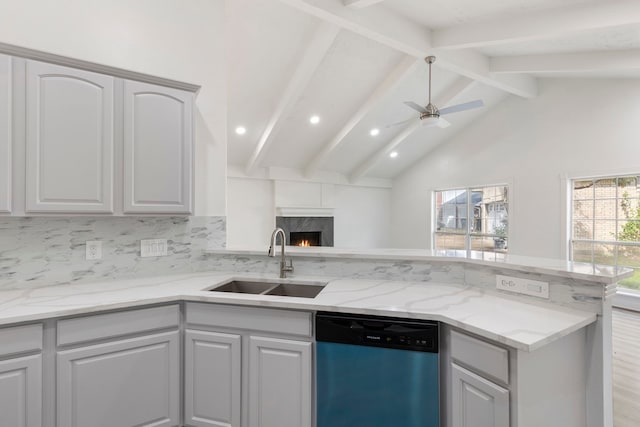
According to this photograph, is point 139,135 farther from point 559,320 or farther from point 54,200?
point 559,320

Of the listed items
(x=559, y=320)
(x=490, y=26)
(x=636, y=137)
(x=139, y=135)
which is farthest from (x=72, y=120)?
(x=636, y=137)

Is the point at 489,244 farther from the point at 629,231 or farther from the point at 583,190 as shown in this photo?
the point at 629,231

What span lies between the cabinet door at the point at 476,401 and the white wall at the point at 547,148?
5032mm

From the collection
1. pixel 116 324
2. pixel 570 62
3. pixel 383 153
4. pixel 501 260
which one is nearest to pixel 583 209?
pixel 570 62

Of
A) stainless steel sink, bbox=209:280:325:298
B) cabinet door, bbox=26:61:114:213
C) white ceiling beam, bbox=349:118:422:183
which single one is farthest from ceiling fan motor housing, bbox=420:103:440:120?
cabinet door, bbox=26:61:114:213

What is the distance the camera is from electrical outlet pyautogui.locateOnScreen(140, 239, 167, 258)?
245 centimetres

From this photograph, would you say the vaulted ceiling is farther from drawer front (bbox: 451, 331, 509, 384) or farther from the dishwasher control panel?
drawer front (bbox: 451, 331, 509, 384)

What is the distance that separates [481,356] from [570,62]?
4.54 metres

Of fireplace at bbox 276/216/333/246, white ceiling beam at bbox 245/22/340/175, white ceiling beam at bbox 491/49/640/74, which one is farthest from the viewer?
fireplace at bbox 276/216/333/246

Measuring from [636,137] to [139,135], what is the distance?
20.0 feet

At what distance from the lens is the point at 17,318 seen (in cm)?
150

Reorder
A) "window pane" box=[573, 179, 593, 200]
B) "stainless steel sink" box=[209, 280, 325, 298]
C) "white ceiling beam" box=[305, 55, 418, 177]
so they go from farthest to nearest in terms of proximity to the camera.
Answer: "window pane" box=[573, 179, 593, 200], "white ceiling beam" box=[305, 55, 418, 177], "stainless steel sink" box=[209, 280, 325, 298]

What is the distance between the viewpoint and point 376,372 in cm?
161

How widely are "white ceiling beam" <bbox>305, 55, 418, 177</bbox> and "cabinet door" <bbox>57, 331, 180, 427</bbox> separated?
429cm
